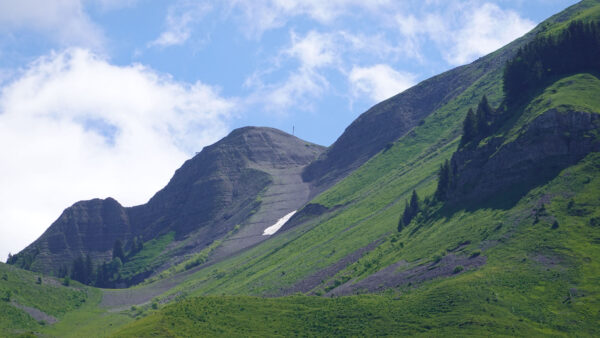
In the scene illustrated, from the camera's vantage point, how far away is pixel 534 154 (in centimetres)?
12112

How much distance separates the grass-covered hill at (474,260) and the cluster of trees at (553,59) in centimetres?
187

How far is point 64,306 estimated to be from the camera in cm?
17300

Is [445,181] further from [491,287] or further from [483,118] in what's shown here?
[491,287]

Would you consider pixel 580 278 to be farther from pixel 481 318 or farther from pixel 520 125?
pixel 520 125

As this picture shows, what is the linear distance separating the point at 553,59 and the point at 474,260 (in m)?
62.1

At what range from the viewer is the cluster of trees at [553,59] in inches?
5527

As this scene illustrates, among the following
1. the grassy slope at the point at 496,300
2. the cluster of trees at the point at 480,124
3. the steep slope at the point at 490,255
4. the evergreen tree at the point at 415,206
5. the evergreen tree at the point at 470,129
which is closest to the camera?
the grassy slope at the point at 496,300

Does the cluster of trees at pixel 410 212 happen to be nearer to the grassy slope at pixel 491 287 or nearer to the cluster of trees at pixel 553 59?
the grassy slope at pixel 491 287

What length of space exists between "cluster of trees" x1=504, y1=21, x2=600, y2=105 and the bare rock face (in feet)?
67.6

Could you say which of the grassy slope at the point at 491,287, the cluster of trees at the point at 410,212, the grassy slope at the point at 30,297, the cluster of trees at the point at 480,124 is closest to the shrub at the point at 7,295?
the grassy slope at the point at 30,297

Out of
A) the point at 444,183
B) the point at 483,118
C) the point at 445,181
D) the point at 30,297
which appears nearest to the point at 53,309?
the point at 30,297

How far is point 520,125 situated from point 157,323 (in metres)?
80.0

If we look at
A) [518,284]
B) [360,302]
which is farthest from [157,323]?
[518,284]

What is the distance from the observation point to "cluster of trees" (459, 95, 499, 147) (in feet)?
470
